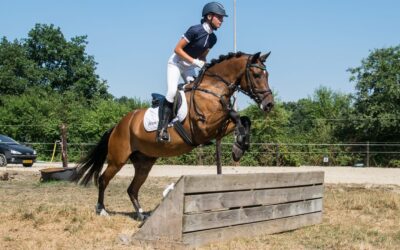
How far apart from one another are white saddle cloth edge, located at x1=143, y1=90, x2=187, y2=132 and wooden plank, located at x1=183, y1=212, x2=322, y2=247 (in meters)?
1.68

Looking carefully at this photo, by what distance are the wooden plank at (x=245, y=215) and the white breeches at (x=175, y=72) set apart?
185cm

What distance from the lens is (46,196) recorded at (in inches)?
410

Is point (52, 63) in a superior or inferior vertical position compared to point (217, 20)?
superior

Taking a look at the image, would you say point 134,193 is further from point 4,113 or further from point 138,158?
point 4,113

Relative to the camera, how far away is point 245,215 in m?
5.95

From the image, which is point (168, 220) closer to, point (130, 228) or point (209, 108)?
point (130, 228)

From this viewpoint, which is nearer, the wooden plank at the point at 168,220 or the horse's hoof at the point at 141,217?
the wooden plank at the point at 168,220

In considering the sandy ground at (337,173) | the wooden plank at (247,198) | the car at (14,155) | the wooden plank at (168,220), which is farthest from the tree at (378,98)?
the wooden plank at (168,220)

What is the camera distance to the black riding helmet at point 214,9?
264 inches

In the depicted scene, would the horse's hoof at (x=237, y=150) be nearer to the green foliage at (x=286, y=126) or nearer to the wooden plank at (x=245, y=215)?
the wooden plank at (x=245, y=215)

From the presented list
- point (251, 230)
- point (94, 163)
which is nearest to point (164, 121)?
point (251, 230)

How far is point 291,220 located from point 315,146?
1860 cm

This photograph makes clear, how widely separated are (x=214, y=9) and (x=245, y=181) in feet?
7.33

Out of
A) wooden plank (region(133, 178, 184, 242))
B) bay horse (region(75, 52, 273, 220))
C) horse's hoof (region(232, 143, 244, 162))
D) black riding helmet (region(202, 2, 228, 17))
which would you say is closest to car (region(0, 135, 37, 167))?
bay horse (region(75, 52, 273, 220))
